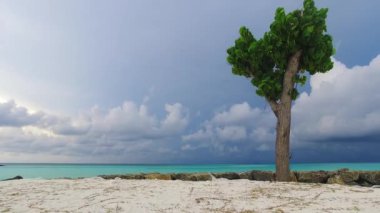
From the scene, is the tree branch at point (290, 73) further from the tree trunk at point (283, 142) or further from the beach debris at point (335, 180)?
the beach debris at point (335, 180)

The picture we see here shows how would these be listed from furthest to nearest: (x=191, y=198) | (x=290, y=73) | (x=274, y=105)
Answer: (x=274, y=105) < (x=290, y=73) < (x=191, y=198)

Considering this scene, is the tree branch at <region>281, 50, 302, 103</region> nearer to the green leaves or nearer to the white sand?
the green leaves

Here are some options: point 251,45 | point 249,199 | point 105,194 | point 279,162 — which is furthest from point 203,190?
point 251,45

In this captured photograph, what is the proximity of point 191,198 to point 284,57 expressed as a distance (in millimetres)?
8048

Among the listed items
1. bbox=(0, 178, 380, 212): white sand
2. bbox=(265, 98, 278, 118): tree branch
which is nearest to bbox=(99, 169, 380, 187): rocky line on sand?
bbox=(265, 98, 278, 118): tree branch

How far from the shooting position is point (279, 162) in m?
13.4

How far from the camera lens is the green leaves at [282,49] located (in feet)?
43.9

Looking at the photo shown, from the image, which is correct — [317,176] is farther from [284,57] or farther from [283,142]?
[284,57]

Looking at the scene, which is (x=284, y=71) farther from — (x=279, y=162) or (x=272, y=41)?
(x=279, y=162)

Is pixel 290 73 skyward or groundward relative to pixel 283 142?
skyward

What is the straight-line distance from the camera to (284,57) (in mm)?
13742

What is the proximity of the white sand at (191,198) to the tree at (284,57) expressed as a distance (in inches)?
180

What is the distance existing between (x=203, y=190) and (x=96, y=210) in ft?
8.27

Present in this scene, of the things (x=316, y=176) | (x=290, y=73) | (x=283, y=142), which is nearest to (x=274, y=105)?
(x=290, y=73)
